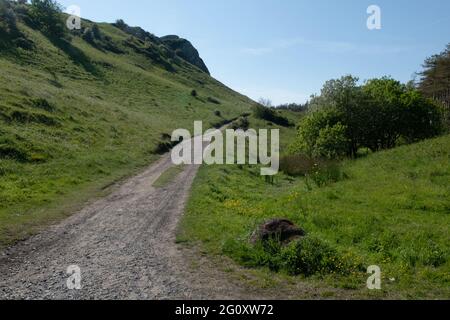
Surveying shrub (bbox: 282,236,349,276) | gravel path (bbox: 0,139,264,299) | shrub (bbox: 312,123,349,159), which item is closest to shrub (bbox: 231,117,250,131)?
shrub (bbox: 312,123,349,159)

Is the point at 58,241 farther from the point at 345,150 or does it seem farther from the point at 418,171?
the point at 345,150

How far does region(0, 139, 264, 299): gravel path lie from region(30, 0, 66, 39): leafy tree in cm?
8570

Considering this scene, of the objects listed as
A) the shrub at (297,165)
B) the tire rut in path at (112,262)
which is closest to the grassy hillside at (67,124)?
the tire rut in path at (112,262)

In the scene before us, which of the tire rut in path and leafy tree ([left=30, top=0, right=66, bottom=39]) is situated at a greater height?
leafy tree ([left=30, top=0, right=66, bottom=39])

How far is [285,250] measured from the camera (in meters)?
11.4

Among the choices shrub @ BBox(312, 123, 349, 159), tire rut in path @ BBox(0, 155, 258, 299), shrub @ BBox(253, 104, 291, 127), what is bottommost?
tire rut in path @ BBox(0, 155, 258, 299)

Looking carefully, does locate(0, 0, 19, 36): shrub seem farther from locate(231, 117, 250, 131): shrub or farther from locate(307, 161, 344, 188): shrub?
locate(307, 161, 344, 188): shrub

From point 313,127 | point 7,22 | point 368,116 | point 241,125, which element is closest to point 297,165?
→ point 313,127

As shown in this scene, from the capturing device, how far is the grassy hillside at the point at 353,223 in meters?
10.5

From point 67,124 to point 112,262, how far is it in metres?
28.1

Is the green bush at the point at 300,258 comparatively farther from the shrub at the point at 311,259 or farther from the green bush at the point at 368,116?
the green bush at the point at 368,116

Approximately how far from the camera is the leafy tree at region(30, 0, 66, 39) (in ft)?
299
